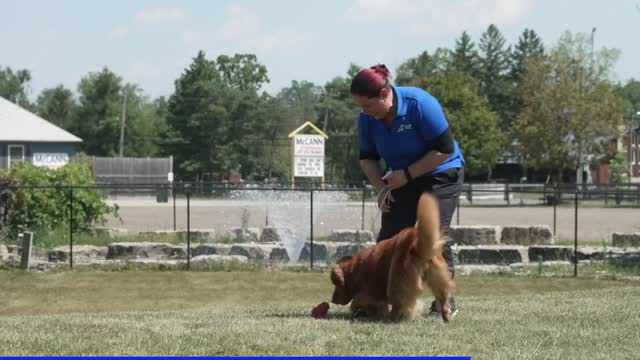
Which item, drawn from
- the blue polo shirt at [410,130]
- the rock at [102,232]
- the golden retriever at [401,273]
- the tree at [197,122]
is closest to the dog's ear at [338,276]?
the golden retriever at [401,273]

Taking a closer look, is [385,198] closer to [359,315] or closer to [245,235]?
[359,315]

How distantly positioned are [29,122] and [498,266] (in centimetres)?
4276

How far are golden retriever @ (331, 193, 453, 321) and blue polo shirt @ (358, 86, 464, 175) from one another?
549mm

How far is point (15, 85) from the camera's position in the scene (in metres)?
107

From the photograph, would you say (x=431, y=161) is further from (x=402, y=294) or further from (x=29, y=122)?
(x=29, y=122)

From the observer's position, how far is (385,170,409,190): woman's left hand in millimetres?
6914

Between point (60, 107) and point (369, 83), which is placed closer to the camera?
point (369, 83)

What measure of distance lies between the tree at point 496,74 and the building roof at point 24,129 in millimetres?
54374

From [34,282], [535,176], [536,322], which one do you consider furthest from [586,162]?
[536,322]

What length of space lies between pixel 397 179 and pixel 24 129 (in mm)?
49950

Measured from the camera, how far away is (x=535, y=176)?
76438mm

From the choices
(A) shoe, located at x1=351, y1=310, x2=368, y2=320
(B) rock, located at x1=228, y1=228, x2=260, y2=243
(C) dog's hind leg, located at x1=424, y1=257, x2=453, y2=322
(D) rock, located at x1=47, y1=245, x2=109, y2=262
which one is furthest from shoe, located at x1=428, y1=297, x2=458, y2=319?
(B) rock, located at x1=228, y1=228, x2=260, y2=243

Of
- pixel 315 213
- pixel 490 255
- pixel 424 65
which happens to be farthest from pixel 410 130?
pixel 424 65

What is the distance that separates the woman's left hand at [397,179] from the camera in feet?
22.7
